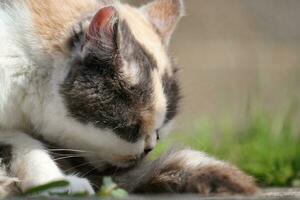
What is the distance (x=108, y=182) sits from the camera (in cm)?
209

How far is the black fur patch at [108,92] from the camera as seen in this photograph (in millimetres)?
2420

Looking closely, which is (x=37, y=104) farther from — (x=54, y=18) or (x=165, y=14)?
(x=165, y=14)

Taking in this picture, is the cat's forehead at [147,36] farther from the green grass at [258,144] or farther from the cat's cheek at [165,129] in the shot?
the green grass at [258,144]

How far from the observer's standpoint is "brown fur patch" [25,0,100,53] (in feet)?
8.30

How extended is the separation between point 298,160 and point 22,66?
1.81 metres

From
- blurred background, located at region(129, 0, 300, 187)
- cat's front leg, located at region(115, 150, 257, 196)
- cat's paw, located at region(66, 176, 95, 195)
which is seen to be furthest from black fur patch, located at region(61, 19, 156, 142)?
blurred background, located at region(129, 0, 300, 187)

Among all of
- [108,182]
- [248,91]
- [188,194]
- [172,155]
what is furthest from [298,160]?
[108,182]

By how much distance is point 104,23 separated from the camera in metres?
2.37

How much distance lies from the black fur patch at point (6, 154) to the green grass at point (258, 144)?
112 centimetres

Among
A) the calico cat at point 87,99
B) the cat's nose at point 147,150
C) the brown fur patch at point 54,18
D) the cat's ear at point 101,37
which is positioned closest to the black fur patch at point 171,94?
the calico cat at point 87,99

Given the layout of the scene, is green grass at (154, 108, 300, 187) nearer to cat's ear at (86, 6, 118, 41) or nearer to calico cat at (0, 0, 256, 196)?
calico cat at (0, 0, 256, 196)

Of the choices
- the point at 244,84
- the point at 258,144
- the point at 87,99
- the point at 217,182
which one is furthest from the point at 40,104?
the point at 244,84

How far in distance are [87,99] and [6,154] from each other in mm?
323

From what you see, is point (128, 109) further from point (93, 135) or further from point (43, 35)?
point (43, 35)
